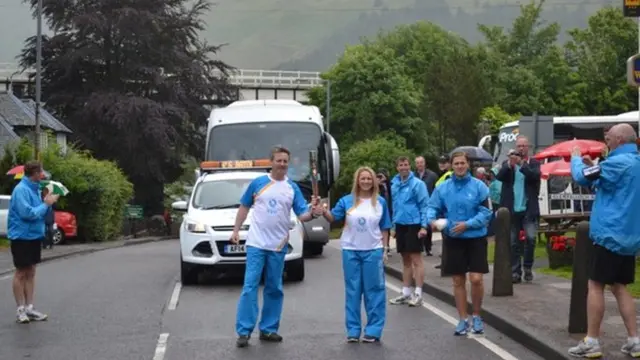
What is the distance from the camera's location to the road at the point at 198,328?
33.8 feet

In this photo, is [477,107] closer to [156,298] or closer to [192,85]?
[192,85]

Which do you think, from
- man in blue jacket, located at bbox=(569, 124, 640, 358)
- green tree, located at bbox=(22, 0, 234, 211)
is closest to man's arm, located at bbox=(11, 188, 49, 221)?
man in blue jacket, located at bbox=(569, 124, 640, 358)

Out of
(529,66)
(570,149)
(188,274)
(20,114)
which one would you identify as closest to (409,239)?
A: (188,274)

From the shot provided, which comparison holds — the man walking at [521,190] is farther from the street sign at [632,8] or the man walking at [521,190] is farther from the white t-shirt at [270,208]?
the white t-shirt at [270,208]

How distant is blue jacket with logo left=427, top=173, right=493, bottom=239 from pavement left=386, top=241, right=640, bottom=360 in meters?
1.08

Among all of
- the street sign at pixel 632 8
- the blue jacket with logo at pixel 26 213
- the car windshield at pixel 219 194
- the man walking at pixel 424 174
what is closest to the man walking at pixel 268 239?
the blue jacket with logo at pixel 26 213

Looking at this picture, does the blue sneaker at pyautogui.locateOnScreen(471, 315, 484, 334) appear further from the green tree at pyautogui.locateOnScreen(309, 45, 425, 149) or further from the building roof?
the green tree at pyautogui.locateOnScreen(309, 45, 425, 149)

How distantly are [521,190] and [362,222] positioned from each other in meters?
4.71

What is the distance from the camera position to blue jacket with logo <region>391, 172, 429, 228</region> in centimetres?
1418

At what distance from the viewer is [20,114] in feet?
192

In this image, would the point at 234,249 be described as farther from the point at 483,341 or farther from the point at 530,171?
the point at 483,341

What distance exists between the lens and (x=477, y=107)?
2539 inches

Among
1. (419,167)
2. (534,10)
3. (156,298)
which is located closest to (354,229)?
A: (156,298)

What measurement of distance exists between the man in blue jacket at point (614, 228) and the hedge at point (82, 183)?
3266 centimetres
